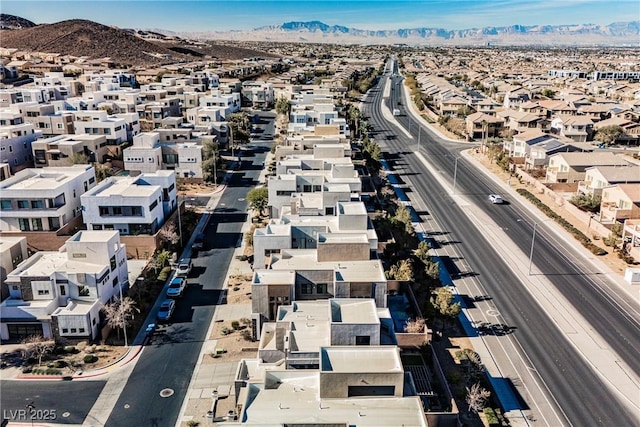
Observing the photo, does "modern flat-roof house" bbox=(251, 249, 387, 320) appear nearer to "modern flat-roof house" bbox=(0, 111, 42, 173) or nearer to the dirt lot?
the dirt lot

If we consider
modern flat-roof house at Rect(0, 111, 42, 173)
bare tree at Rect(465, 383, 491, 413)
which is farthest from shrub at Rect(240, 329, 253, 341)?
modern flat-roof house at Rect(0, 111, 42, 173)

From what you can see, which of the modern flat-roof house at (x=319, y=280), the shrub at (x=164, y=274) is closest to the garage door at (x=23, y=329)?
the shrub at (x=164, y=274)

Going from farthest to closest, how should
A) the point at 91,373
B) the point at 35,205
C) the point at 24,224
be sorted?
the point at 24,224 → the point at 35,205 → the point at 91,373

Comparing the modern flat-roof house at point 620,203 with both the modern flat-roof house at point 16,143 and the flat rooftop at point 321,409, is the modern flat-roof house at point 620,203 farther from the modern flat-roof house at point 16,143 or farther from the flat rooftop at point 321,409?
the modern flat-roof house at point 16,143

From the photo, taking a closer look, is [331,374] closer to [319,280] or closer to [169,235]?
[319,280]

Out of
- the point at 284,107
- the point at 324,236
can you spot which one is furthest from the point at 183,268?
the point at 284,107
